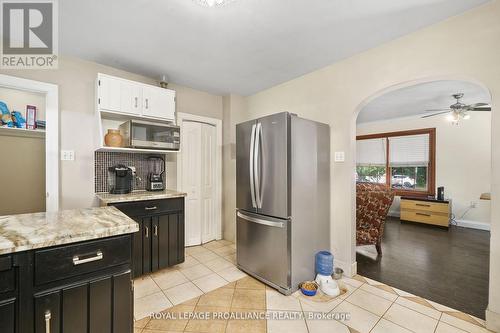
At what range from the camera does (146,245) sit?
2393 millimetres

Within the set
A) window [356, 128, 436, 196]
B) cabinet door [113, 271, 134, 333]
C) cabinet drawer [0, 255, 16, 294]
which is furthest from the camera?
window [356, 128, 436, 196]

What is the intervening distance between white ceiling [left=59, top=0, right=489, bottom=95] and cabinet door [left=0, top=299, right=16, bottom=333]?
1.99m

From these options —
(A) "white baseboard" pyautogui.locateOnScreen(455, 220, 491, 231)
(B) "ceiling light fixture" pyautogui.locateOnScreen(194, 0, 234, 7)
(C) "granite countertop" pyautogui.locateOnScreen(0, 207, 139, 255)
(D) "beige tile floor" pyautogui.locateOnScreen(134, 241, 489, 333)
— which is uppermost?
(B) "ceiling light fixture" pyautogui.locateOnScreen(194, 0, 234, 7)

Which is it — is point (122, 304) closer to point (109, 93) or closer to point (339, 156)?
point (109, 93)

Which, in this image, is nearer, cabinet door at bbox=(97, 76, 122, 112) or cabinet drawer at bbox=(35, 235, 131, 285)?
cabinet drawer at bbox=(35, 235, 131, 285)

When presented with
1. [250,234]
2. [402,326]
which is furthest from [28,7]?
[402,326]

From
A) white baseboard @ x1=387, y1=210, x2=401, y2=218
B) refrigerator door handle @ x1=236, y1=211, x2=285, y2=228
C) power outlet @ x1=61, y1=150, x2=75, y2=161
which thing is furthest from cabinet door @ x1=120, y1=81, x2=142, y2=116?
white baseboard @ x1=387, y1=210, x2=401, y2=218

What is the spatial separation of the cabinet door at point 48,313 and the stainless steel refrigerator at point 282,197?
1667 millimetres

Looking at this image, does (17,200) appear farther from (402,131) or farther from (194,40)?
(402,131)

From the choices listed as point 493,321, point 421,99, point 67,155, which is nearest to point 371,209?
point 493,321

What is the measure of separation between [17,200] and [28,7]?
9.67ft

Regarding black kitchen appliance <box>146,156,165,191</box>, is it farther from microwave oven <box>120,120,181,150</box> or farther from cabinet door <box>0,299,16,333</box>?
cabinet door <box>0,299,16,333</box>

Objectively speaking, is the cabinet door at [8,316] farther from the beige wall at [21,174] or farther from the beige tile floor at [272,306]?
the beige wall at [21,174]

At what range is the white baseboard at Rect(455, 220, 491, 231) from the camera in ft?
14.3
